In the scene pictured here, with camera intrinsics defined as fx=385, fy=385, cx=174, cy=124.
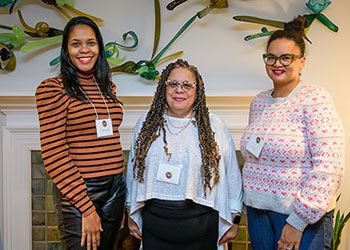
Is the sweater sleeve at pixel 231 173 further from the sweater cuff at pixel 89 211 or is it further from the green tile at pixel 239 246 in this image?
the green tile at pixel 239 246

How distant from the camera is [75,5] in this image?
234cm

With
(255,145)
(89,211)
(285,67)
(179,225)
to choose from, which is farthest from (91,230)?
(285,67)

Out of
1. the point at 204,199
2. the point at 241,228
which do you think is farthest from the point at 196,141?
the point at 241,228

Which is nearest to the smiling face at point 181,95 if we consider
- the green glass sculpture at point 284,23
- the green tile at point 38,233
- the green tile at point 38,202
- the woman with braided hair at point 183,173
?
the woman with braided hair at point 183,173

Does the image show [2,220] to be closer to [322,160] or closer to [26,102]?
[26,102]

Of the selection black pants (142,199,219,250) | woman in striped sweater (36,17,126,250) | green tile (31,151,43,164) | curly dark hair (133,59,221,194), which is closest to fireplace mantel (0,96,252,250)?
green tile (31,151,43,164)

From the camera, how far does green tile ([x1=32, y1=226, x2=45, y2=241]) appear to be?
2.52 meters

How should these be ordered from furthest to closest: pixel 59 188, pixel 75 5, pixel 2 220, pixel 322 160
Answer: pixel 2 220
pixel 75 5
pixel 59 188
pixel 322 160

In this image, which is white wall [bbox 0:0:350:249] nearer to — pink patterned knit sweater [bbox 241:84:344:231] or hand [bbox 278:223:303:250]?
pink patterned knit sweater [bbox 241:84:344:231]

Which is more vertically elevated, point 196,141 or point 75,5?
point 75,5

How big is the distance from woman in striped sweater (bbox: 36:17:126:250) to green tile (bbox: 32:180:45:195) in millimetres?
958

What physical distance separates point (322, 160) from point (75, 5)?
5.62 ft

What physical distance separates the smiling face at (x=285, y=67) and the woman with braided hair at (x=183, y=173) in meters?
0.34

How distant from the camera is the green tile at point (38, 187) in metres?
2.49
